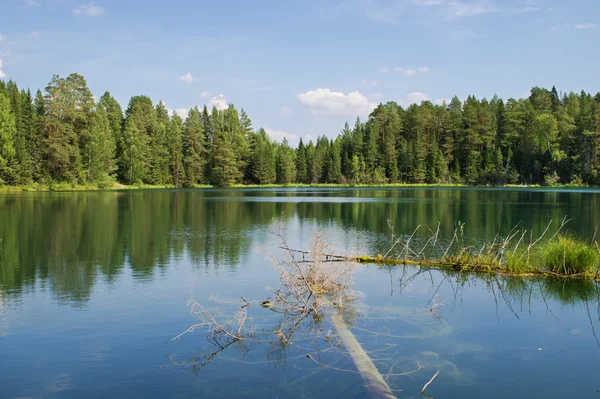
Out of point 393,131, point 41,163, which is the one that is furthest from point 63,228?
point 393,131

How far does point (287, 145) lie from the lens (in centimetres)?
11444

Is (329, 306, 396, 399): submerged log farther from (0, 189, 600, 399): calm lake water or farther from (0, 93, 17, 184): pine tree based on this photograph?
(0, 93, 17, 184): pine tree

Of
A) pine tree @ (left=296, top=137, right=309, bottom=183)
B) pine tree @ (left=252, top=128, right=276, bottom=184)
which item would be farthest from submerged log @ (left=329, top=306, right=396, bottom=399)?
pine tree @ (left=296, top=137, right=309, bottom=183)

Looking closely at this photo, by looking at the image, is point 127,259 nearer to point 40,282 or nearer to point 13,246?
point 40,282

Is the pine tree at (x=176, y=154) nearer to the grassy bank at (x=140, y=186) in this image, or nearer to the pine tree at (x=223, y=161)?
the grassy bank at (x=140, y=186)

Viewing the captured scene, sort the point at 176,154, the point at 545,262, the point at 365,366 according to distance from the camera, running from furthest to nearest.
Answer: the point at 176,154 → the point at 545,262 → the point at 365,366

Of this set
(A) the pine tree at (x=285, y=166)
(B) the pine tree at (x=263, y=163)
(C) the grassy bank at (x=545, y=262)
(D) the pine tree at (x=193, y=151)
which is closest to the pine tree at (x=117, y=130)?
(D) the pine tree at (x=193, y=151)

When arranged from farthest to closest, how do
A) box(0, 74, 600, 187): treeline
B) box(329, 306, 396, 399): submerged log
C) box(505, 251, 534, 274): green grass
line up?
box(0, 74, 600, 187): treeline → box(505, 251, 534, 274): green grass → box(329, 306, 396, 399): submerged log

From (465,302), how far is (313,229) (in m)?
15.1

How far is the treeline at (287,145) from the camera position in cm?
7125

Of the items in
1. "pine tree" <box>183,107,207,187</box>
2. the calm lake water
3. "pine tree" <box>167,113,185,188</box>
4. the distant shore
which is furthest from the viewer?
"pine tree" <box>183,107,207,187</box>

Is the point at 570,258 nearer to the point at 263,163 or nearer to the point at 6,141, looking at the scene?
the point at 6,141

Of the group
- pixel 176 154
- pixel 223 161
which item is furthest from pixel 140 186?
pixel 223 161

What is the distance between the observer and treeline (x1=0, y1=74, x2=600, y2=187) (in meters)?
71.2
